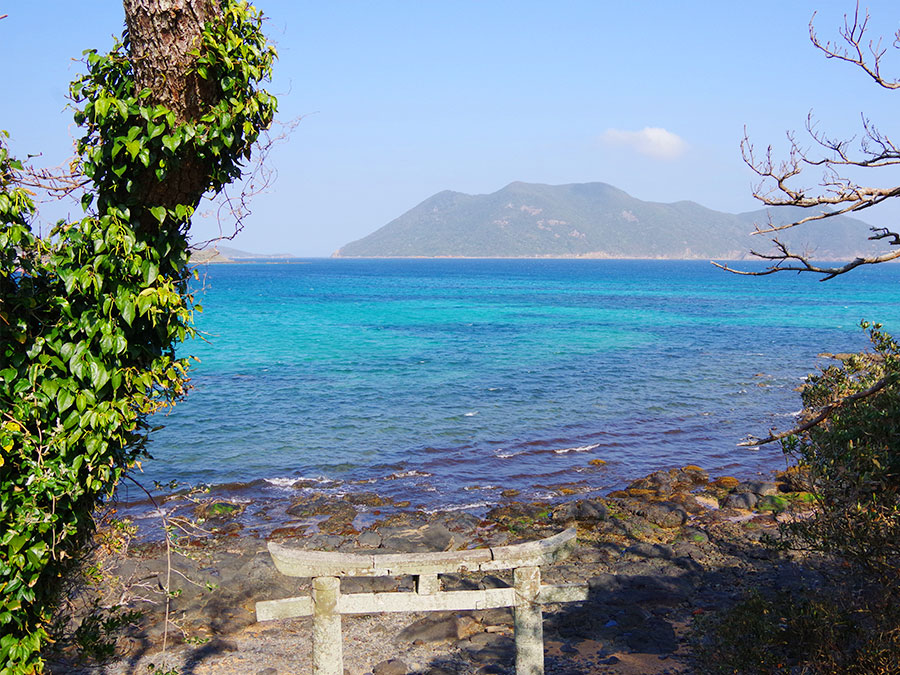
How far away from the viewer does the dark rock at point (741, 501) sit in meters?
17.4

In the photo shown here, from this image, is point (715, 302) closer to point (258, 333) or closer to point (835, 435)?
point (258, 333)

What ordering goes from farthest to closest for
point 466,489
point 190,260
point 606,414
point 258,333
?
point 258,333
point 606,414
point 466,489
point 190,260

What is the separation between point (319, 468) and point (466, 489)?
4.91 meters

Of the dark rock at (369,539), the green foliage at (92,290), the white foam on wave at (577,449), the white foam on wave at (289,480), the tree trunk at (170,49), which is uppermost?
the tree trunk at (170,49)

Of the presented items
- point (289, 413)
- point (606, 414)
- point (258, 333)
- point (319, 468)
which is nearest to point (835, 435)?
point (319, 468)

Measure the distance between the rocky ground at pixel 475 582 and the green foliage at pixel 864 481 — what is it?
8.64 feet

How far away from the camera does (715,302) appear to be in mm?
86812

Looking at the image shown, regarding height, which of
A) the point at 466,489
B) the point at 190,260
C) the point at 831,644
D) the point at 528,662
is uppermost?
the point at 190,260

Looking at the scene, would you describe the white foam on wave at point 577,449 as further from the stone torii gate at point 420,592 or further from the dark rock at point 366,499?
the stone torii gate at point 420,592

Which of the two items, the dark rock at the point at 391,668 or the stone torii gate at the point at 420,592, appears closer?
the stone torii gate at the point at 420,592

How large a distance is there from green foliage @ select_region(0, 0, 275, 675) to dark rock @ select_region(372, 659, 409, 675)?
563 cm

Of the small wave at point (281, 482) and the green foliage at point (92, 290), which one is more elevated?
the green foliage at point (92, 290)

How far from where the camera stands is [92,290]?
5.38 meters

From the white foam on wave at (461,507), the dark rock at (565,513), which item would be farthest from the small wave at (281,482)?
the dark rock at (565,513)
